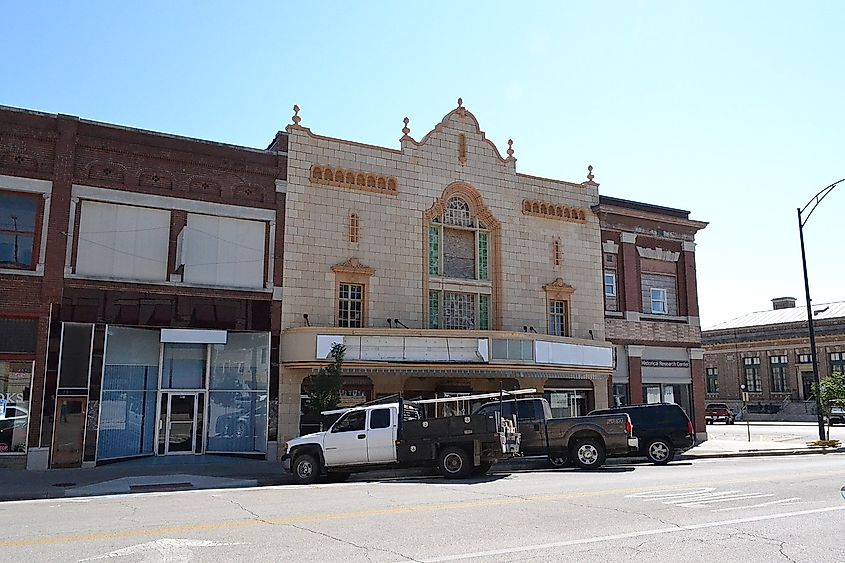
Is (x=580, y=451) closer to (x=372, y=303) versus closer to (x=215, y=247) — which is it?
(x=372, y=303)

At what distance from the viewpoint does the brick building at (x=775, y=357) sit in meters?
59.4

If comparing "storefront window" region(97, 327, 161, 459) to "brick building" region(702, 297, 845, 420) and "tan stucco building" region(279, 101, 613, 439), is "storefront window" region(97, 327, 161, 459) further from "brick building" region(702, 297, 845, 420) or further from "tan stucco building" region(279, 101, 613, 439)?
"brick building" region(702, 297, 845, 420)

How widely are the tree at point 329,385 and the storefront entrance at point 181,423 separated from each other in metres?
3.80

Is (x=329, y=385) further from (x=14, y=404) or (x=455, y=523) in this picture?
(x=455, y=523)

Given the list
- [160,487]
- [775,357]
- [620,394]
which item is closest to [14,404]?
[160,487]

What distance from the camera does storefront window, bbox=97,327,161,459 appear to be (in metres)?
22.4

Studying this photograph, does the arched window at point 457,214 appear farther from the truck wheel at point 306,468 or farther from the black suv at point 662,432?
the truck wheel at point 306,468

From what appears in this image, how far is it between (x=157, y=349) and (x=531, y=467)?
12367 mm

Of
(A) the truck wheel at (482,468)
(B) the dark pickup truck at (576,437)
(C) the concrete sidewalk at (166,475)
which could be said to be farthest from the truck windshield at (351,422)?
(B) the dark pickup truck at (576,437)

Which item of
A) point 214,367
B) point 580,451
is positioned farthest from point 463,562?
point 214,367

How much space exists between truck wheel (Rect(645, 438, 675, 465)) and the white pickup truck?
6.58m

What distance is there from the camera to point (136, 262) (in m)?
23.2

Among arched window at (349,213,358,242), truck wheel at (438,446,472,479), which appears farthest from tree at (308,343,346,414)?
truck wheel at (438,446,472,479)

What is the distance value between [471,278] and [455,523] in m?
18.7
